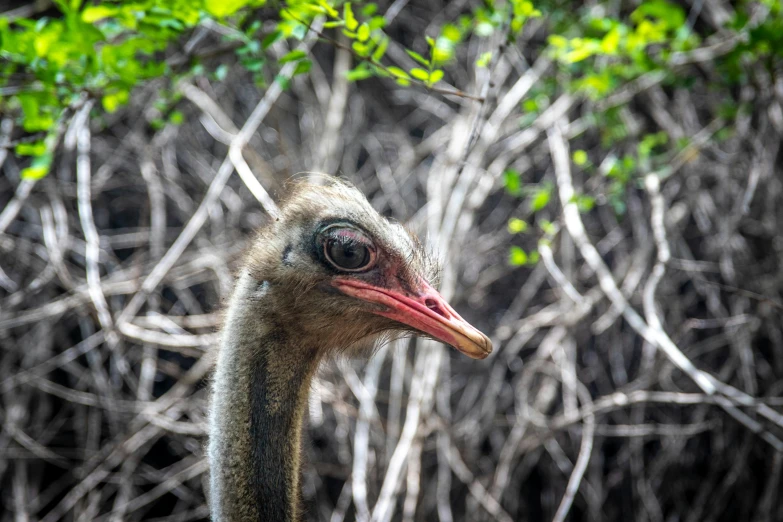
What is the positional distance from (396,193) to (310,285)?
2.03 meters

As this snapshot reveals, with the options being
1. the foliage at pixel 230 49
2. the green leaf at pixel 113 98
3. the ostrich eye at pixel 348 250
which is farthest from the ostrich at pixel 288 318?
the green leaf at pixel 113 98

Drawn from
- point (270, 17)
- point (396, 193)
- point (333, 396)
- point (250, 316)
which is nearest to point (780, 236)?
point (396, 193)

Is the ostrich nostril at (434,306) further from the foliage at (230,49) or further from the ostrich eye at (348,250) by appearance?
the foliage at (230,49)

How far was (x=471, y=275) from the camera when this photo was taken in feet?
10.8

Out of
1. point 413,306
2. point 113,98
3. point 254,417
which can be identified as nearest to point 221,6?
point 113,98

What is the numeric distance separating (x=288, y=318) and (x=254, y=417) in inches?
8.1

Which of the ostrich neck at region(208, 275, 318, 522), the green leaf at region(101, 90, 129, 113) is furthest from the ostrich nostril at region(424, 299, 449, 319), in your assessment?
the green leaf at region(101, 90, 129, 113)

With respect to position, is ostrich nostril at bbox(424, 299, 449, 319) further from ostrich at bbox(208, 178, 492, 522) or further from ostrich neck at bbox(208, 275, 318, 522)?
ostrich neck at bbox(208, 275, 318, 522)

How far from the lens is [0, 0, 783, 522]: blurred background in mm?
2479

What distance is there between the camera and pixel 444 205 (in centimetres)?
277

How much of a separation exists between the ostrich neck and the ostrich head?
41mm

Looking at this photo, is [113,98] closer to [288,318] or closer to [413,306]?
[288,318]

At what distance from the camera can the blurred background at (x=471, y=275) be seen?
2479mm

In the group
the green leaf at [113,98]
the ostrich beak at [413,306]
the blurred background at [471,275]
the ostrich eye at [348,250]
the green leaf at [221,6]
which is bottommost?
the blurred background at [471,275]
